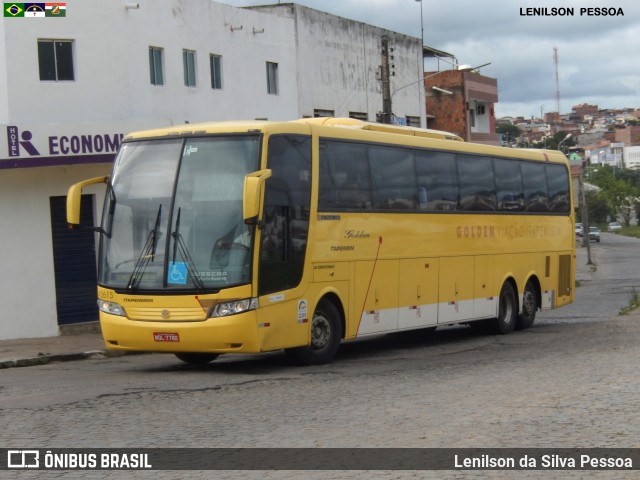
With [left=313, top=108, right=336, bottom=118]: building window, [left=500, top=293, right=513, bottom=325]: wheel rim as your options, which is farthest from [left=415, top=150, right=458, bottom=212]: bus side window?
[left=313, top=108, right=336, bottom=118]: building window

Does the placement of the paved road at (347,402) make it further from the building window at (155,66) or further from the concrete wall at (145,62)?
the building window at (155,66)

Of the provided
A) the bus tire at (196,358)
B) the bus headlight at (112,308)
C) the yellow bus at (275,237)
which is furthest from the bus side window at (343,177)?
the bus headlight at (112,308)

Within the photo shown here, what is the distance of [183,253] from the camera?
14180 mm

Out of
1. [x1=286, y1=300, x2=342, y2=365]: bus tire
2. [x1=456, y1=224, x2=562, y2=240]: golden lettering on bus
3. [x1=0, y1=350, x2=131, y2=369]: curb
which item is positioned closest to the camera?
[x1=286, y1=300, x2=342, y2=365]: bus tire

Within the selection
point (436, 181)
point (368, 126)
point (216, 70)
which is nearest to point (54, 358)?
point (368, 126)

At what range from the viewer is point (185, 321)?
14125mm

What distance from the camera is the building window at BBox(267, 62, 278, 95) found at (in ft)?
111

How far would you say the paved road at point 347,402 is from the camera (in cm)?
917

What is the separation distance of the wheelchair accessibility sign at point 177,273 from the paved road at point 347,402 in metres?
1.22

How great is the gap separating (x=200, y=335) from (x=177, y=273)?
0.85 meters

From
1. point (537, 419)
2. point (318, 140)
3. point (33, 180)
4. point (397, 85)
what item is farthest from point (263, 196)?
point (397, 85)

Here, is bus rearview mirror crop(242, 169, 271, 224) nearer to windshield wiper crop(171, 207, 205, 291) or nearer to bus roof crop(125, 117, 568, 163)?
windshield wiper crop(171, 207, 205, 291)

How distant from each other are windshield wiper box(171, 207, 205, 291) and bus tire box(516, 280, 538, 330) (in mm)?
10353

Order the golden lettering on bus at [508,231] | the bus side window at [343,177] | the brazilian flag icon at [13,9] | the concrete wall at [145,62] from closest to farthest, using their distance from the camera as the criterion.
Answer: the bus side window at [343,177] → the golden lettering on bus at [508,231] → the brazilian flag icon at [13,9] → the concrete wall at [145,62]
